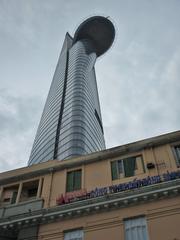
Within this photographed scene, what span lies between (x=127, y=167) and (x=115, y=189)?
2236 mm

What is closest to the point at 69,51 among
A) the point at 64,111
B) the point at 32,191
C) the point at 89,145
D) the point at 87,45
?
the point at 87,45

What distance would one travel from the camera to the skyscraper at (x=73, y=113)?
74000 millimetres

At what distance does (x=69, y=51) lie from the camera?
449ft

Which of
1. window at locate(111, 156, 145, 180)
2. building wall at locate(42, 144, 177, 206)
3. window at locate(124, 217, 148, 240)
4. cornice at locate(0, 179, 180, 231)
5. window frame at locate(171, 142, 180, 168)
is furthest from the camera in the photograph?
window at locate(111, 156, 145, 180)

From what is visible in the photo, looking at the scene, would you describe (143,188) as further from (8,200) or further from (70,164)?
(8,200)

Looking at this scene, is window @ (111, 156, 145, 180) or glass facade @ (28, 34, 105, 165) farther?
glass facade @ (28, 34, 105, 165)

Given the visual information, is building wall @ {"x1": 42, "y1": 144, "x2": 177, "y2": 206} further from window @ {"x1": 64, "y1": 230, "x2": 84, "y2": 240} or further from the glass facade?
the glass facade

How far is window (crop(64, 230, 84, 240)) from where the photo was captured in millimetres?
16703

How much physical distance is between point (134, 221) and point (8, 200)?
10461 millimetres

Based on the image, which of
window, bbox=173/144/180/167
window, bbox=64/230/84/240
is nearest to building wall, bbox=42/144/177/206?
window, bbox=173/144/180/167

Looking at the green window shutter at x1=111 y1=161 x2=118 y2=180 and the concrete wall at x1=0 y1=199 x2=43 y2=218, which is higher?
the green window shutter at x1=111 y1=161 x2=118 y2=180

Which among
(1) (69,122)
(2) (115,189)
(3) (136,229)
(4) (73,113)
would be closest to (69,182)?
(2) (115,189)

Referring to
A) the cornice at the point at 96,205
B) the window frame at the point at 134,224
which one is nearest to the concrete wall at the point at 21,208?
the cornice at the point at 96,205

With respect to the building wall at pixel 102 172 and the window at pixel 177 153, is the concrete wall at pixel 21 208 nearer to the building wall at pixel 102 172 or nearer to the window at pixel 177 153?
the building wall at pixel 102 172
